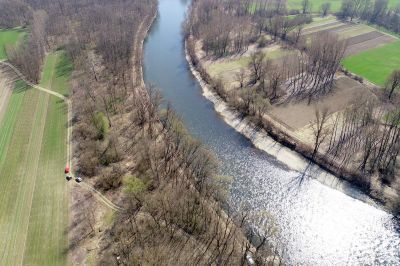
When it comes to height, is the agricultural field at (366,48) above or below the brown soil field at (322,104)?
above

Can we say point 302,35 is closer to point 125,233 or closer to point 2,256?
point 125,233

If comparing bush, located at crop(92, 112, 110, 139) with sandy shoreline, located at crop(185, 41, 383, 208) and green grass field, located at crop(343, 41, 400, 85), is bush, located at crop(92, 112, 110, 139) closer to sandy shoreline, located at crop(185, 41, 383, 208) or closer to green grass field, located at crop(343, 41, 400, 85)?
sandy shoreline, located at crop(185, 41, 383, 208)

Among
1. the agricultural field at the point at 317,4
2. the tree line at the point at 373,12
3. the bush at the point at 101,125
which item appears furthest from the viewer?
the agricultural field at the point at 317,4

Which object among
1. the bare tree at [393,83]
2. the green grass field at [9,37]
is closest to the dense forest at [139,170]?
the green grass field at [9,37]

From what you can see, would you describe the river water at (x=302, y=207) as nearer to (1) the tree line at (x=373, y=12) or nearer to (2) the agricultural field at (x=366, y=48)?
(2) the agricultural field at (x=366, y=48)

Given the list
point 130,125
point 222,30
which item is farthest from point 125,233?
point 222,30

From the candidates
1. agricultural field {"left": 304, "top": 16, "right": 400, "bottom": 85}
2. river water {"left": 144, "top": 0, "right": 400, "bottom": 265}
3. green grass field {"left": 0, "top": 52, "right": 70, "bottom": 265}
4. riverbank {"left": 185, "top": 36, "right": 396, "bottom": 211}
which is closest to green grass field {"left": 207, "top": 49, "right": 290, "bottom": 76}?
riverbank {"left": 185, "top": 36, "right": 396, "bottom": 211}
